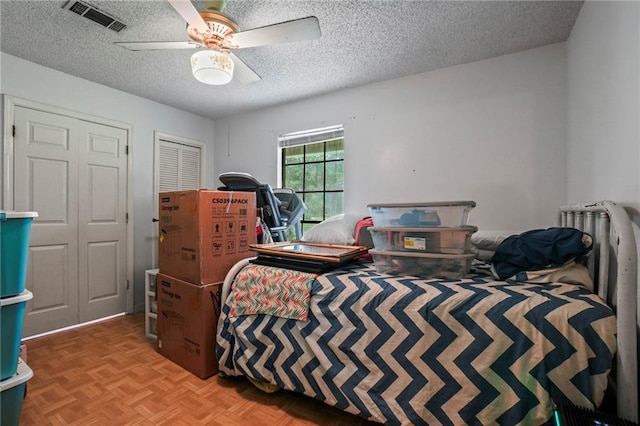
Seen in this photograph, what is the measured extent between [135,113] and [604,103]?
4.05m

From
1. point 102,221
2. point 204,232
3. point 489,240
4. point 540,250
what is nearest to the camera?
point 540,250

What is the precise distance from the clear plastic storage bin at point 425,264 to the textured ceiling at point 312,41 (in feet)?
5.09

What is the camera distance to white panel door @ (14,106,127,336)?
2.52 meters

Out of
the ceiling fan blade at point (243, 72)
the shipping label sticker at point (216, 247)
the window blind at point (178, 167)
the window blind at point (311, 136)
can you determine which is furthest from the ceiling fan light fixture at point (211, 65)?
the window blind at point (178, 167)

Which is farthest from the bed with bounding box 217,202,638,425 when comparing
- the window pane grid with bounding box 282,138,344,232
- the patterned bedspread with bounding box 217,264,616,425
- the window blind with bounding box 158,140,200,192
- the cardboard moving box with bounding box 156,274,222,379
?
the window blind with bounding box 158,140,200,192

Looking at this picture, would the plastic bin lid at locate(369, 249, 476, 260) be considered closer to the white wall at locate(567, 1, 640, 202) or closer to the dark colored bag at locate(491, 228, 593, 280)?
the dark colored bag at locate(491, 228, 593, 280)

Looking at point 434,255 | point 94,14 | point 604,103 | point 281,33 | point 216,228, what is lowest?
point 434,255

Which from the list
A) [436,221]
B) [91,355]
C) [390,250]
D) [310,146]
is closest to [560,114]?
[436,221]

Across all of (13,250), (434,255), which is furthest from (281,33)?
(13,250)

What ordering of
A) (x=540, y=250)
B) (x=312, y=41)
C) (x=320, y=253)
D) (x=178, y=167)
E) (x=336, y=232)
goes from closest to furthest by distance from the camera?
(x=540, y=250), (x=320, y=253), (x=312, y=41), (x=336, y=232), (x=178, y=167)

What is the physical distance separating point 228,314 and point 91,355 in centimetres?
135

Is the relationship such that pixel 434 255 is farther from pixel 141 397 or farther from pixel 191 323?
pixel 141 397

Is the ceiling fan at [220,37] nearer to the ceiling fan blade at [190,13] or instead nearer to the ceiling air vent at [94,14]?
the ceiling fan blade at [190,13]

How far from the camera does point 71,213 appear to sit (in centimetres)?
275
